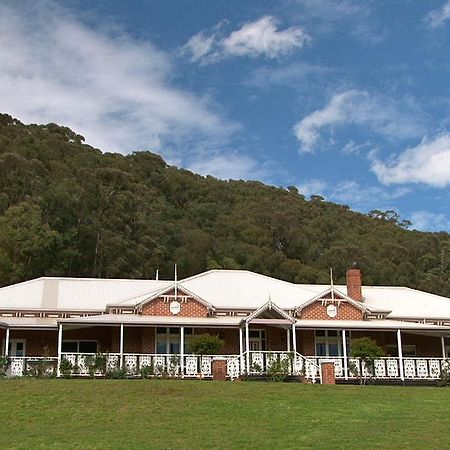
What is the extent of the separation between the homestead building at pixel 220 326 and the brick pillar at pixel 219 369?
1.74ft

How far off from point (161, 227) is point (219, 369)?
4672 cm

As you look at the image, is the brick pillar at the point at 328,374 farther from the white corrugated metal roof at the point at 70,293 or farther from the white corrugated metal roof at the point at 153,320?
the white corrugated metal roof at the point at 70,293

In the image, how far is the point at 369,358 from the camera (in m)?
33.4

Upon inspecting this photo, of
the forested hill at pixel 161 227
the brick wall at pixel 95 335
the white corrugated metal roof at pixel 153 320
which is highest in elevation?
the forested hill at pixel 161 227

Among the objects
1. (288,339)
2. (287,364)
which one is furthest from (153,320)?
(287,364)

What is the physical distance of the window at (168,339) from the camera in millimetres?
36281

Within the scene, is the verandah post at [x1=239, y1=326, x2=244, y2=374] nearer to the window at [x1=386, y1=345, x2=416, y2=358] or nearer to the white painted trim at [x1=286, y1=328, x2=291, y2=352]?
the white painted trim at [x1=286, y1=328, x2=291, y2=352]

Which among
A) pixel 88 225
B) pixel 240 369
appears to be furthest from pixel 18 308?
pixel 88 225

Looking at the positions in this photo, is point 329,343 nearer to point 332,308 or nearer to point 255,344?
point 332,308

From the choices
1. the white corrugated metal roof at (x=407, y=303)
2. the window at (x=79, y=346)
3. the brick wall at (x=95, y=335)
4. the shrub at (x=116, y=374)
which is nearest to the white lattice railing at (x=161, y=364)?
the shrub at (x=116, y=374)

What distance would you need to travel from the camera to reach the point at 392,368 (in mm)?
33781

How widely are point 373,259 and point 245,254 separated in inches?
543

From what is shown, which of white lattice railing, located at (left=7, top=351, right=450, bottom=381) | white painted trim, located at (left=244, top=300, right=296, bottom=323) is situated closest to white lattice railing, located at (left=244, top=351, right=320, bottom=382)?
white lattice railing, located at (left=7, top=351, right=450, bottom=381)

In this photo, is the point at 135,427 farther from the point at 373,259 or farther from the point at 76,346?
the point at 373,259
